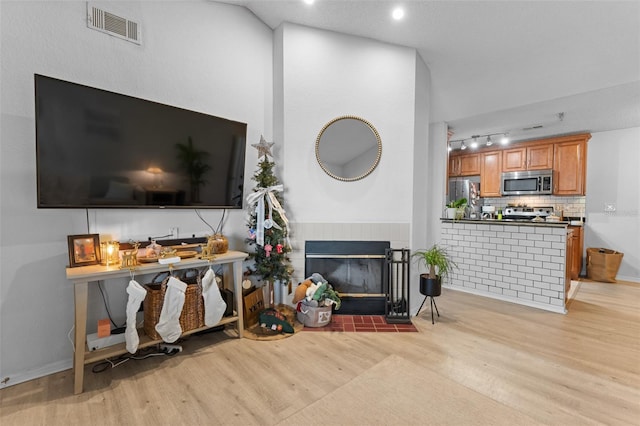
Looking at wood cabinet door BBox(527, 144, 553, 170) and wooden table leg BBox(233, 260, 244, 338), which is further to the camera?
wood cabinet door BBox(527, 144, 553, 170)

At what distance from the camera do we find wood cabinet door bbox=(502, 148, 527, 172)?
5547 millimetres

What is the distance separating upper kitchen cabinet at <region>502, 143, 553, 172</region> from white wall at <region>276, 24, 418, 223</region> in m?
3.82

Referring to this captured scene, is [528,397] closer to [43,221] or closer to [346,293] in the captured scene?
[346,293]

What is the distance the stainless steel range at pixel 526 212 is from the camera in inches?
215

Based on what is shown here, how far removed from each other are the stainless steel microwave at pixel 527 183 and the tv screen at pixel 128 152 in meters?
5.30

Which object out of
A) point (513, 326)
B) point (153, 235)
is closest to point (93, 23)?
point (153, 235)

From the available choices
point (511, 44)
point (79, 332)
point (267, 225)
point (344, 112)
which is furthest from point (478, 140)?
point (79, 332)

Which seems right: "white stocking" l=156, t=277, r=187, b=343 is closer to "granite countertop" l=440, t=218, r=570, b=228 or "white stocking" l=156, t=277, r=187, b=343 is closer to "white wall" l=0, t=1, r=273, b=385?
"white wall" l=0, t=1, r=273, b=385

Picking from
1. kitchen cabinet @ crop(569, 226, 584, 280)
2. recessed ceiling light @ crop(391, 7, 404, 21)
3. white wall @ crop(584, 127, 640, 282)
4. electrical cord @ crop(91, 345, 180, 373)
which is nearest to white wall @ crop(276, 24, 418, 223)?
recessed ceiling light @ crop(391, 7, 404, 21)

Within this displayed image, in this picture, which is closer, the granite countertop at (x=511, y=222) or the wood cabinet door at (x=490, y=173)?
the granite countertop at (x=511, y=222)

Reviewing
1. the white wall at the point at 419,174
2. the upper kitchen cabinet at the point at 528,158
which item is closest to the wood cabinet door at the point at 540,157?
the upper kitchen cabinet at the point at 528,158

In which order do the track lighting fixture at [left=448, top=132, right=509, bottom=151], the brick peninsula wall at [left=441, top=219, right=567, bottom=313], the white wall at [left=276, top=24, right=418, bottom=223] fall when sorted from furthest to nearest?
1. the track lighting fixture at [left=448, top=132, right=509, bottom=151]
2. the brick peninsula wall at [left=441, top=219, right=567, bottom=313]
3. the white wall at [left=276, top=24, right=418, bottom=223]

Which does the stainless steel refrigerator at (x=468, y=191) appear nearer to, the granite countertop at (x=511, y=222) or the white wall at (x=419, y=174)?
the granite countertop at (x=511, y=222)

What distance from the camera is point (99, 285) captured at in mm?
2168
